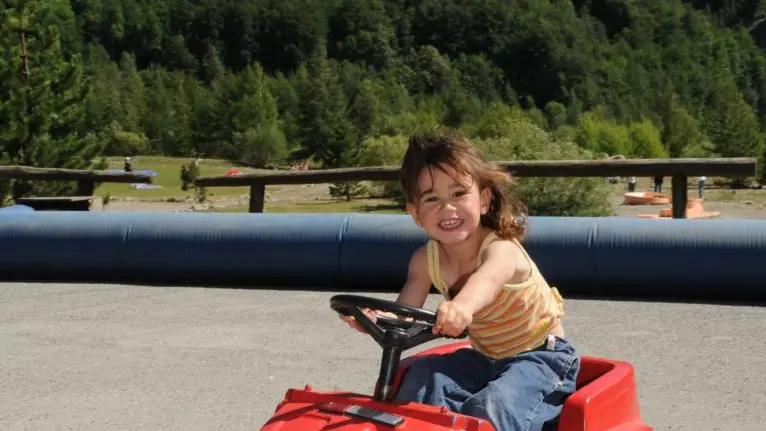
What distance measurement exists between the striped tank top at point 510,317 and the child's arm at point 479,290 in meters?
0.06

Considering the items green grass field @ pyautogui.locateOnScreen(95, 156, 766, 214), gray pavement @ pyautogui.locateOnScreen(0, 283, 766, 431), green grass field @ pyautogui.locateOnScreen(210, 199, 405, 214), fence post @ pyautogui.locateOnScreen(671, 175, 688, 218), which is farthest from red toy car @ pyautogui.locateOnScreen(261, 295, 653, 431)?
green grass field @ pyautogui.locateOnScreen(210, 199, 405, 214)

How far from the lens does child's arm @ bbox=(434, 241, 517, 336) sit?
119 inches

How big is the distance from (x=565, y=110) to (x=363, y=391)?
114 meters

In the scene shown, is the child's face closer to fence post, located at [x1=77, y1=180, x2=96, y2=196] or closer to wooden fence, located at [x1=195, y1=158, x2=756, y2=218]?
wooden fence, located at [x1=195, y1=158, x2=756, y2=218]

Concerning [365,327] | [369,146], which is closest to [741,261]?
[365,327]

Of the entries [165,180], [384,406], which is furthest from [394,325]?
[165,180]

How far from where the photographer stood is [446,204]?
3.40 metres

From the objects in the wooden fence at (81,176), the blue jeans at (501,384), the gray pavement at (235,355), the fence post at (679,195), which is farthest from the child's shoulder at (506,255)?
the wooden fence at (81,176)

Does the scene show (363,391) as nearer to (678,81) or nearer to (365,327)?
(365,327)

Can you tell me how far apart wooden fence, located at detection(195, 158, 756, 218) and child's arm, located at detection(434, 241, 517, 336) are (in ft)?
18.1

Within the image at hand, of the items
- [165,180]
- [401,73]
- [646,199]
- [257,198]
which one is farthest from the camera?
[401,73]

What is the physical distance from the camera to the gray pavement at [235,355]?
5203mm

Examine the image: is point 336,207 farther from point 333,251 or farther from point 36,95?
point 333,251

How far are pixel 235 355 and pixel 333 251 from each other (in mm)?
2204
